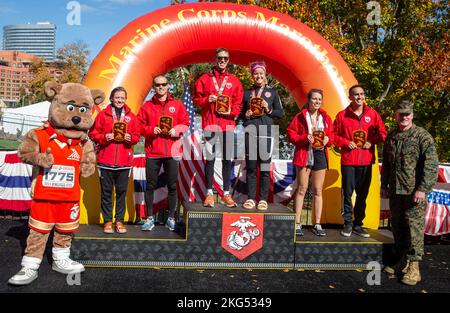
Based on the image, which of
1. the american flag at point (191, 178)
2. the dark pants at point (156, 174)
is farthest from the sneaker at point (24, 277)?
the american flag at point (191, 178)

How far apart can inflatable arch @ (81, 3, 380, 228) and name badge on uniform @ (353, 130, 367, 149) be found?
994 mm

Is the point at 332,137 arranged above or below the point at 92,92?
below

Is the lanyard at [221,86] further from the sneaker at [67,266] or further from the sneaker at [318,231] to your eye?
the sneaker at [67,266]

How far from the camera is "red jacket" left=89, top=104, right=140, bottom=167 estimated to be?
4.54 meters

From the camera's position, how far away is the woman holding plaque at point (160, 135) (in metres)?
4.70

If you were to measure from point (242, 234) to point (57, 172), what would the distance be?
2.07 metres

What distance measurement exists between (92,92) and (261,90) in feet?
6.53

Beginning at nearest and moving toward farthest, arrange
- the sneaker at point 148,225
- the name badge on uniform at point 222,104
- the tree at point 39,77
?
the name badge on uniform at point 222,104 → the sneaker at point 148,225 → the tree at point 39,77

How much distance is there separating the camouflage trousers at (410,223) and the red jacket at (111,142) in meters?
3.06

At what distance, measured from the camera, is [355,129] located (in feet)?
16.1

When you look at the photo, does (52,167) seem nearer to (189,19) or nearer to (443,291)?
(189,19)
